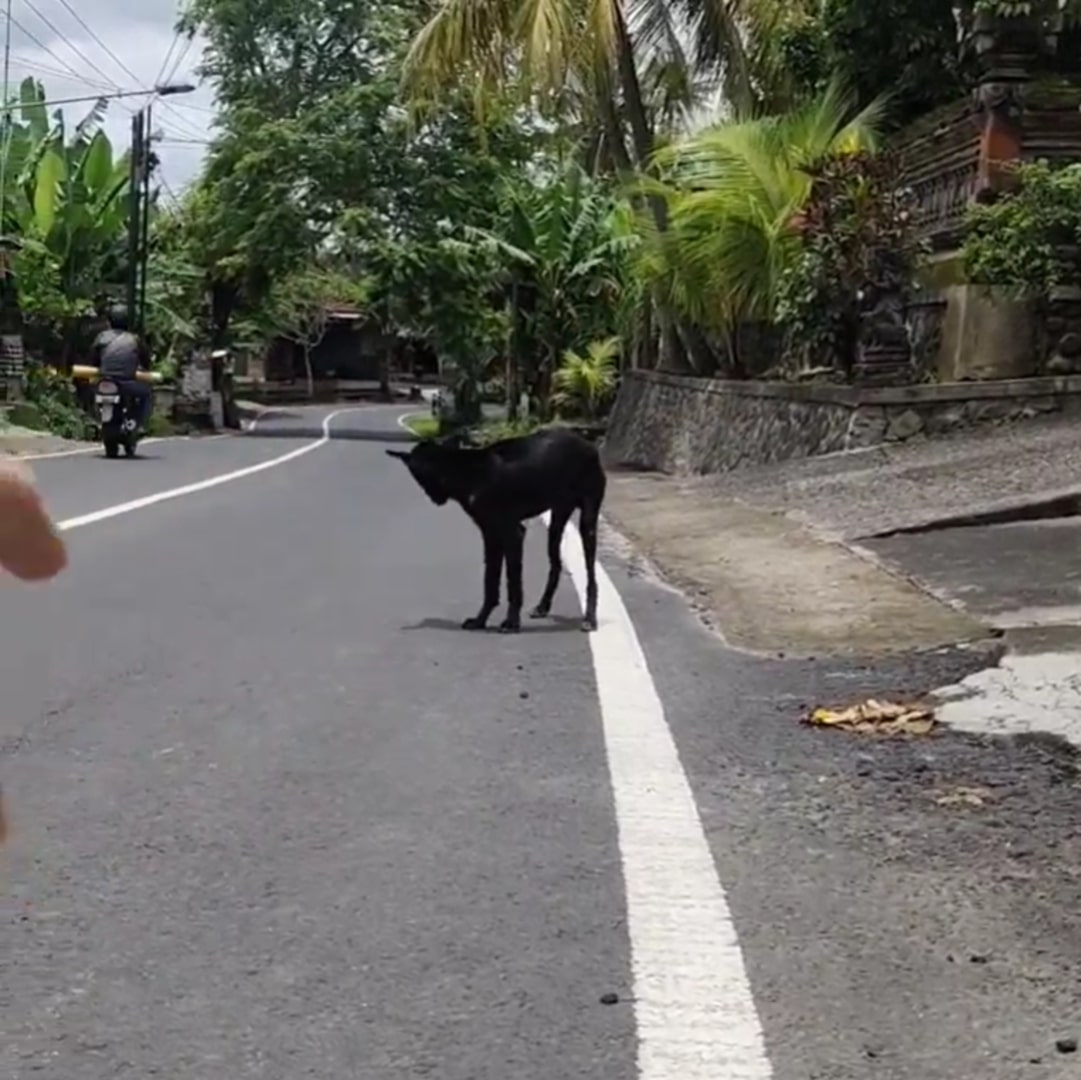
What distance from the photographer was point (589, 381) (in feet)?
126

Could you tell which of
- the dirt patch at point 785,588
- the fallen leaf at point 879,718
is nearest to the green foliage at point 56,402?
the dirt patch at point 785,588

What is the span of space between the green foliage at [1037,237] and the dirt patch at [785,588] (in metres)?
3.59

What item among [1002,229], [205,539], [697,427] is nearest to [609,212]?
[697,427]

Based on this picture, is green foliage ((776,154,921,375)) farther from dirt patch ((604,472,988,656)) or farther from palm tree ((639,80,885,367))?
dirt patch ((604,472,988,656))

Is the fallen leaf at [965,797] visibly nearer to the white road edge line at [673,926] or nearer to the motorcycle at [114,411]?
the white road edge line at [673,926]

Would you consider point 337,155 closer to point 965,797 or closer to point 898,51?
point 898,51

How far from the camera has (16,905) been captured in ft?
14.8

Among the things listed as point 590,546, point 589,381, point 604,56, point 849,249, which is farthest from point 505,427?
point 590,546

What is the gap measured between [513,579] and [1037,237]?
9848 mm

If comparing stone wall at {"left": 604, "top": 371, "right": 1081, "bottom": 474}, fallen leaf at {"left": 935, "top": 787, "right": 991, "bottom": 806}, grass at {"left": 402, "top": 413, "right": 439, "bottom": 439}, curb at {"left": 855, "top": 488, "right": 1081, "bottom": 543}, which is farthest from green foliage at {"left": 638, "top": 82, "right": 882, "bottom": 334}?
grass at {"left": 402, "top": 413, "right": 439, "bottom": 439}

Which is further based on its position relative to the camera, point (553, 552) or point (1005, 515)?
point (1005, 515)

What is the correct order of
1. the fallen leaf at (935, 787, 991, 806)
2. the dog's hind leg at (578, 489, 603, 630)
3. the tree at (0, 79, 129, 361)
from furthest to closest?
1. the tree at (0, 79, 129, 361)
2. the dog's hind leg at (578, 489, 603, 630)
3. the fallen leaf at (935, 787, 991, 806)

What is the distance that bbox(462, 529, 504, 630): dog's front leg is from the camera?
9.04 meters

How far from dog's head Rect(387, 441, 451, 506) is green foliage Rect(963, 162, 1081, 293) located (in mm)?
9586
